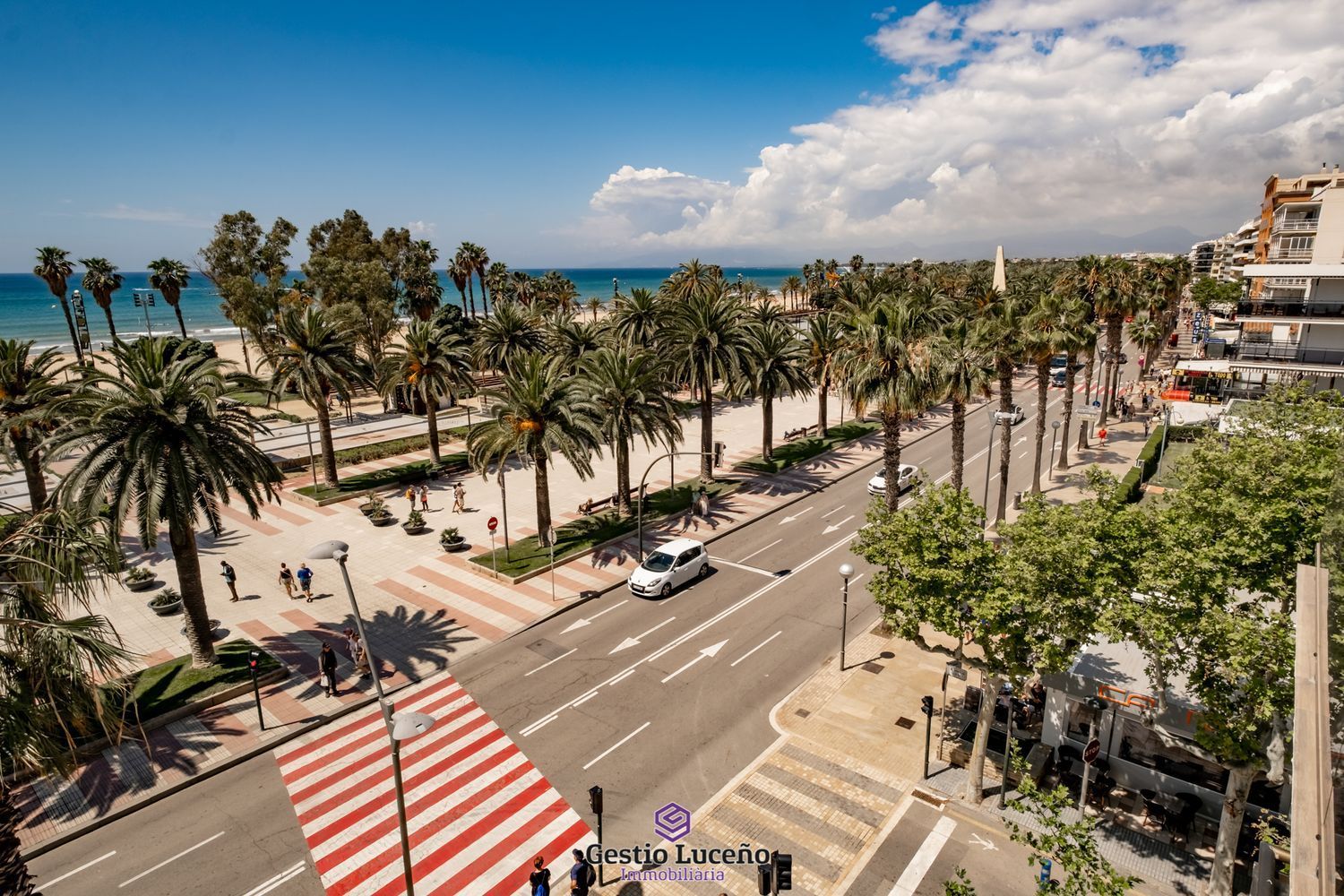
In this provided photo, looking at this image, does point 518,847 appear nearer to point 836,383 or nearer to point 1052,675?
point 1052,675

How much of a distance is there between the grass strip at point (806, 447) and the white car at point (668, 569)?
16.9 m

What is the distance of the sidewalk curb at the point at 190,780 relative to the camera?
54.6 ft

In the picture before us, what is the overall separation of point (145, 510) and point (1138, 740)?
1172 inches

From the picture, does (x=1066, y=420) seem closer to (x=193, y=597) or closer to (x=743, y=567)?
(x=743, y=567)

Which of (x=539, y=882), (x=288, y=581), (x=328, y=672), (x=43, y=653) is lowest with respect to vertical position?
(x=328, y=672)

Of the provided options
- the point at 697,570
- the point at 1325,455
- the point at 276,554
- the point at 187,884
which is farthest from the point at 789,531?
the point at 187,884

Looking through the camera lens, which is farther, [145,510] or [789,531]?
[789,531]

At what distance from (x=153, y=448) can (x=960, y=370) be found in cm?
2961

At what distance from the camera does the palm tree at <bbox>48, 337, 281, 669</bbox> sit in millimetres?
20812

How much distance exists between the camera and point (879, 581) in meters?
18.2

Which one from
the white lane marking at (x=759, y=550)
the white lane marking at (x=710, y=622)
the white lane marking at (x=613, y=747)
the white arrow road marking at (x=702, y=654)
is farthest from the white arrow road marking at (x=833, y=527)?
the white lane marking at (x=613, y=747)

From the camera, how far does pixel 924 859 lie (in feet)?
53.3

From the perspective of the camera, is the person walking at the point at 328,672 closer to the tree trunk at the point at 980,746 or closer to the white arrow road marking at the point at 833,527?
the tree trunk at the point at 980,746

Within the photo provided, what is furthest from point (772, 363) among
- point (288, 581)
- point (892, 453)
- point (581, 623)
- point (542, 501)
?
point (288, 581)
